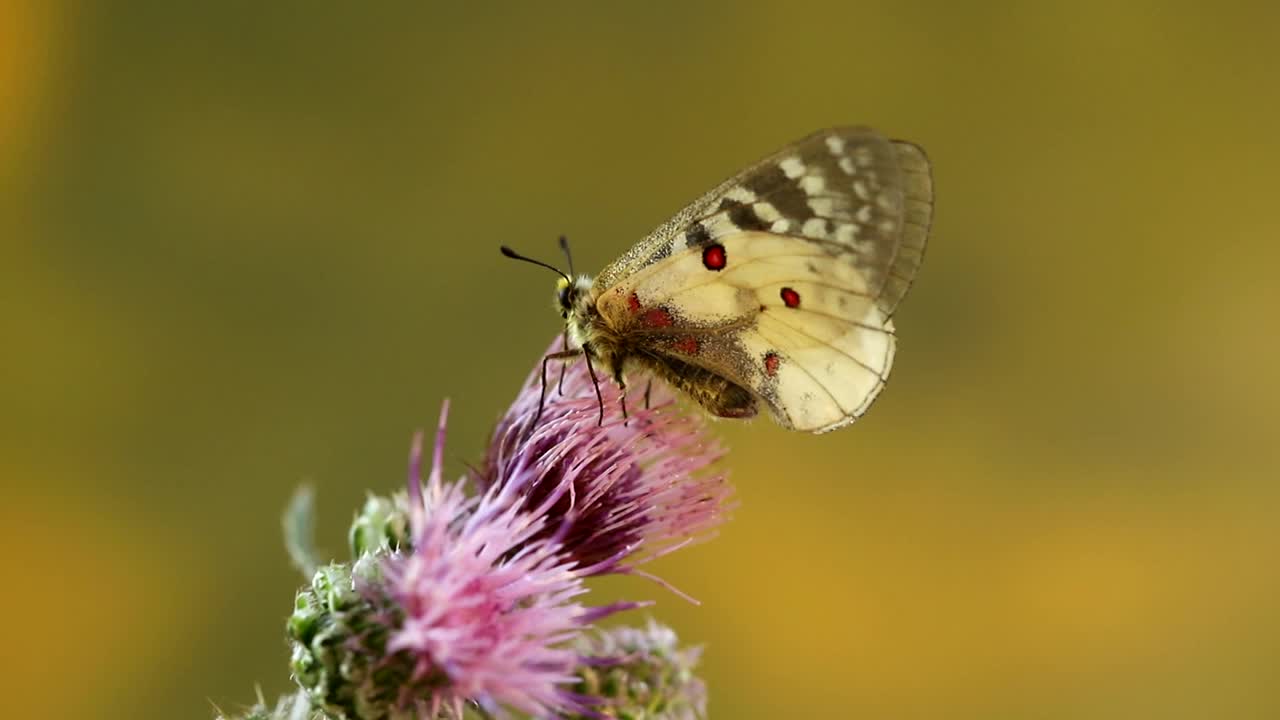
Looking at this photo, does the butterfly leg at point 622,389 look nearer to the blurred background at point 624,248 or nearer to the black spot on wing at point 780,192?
the black spot on wing at point 780,192

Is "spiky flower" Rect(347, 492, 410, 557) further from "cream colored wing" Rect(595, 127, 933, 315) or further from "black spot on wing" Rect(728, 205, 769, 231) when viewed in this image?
"black spot on wing" Rect(728, 205, 769, 231)

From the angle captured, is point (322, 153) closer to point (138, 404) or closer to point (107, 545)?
point (138, 404)

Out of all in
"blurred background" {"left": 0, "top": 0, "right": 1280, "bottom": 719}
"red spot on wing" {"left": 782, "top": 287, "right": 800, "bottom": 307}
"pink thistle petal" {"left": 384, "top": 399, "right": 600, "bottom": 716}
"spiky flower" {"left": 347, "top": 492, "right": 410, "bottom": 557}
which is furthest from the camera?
"blurred background" {"left": 0, "top": 0, "right": 1280, "bottom": 719}

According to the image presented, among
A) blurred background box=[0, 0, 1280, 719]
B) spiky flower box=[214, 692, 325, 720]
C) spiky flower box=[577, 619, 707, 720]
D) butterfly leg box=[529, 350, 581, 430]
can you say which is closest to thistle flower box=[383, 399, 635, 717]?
spiky flower box=[577, 619, 707, 720]

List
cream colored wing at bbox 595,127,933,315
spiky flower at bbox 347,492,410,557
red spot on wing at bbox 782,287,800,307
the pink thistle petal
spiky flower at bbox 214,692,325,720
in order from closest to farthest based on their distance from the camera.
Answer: the pink thistle petal, spiky flower at bbox 214,692,325,720, spiky flower at bbox 347,492,410,557, cream colored wing at bbox 595,127,933,315, red spot on wing at bbox 782,287,800,307

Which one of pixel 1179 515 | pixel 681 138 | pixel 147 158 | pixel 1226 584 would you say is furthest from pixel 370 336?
pixel 1226 584

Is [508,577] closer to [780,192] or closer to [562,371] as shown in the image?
[562,371]

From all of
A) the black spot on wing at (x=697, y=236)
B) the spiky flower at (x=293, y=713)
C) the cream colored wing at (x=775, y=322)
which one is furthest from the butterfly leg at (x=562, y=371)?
the spiky flower at (x=293, y=713)
